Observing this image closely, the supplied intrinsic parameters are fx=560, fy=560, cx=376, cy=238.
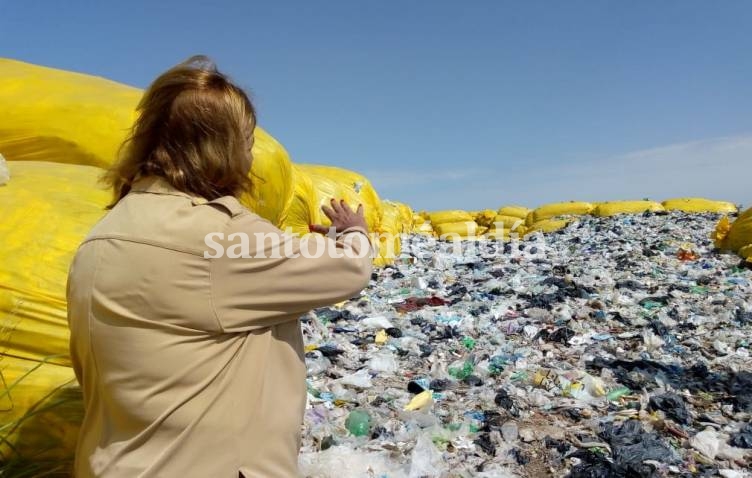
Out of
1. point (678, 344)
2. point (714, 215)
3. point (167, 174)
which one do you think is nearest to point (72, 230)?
point (167, 174)

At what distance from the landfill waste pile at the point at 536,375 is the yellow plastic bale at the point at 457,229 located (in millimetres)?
5955

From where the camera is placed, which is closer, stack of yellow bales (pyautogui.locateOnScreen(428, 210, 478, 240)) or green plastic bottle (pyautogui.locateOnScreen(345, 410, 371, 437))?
green plastic bottle (pyautogui.locateOnScreen(345, 410, 371, 437))

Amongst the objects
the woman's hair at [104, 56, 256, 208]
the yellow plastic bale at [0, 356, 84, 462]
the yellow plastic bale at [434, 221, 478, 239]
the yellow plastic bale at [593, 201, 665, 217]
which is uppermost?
the woman's hair at [104, 56, 256, 208]

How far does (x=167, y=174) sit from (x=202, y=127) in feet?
0.39

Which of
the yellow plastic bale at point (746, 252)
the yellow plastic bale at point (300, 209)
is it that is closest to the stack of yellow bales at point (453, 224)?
the yellow plastic bale at point (746, 252)

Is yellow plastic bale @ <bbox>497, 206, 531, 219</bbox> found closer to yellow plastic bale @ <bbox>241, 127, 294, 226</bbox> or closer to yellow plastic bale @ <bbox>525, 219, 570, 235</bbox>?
yellow plastic bale @ <bbox>525, 219, 570, 235</bbox>

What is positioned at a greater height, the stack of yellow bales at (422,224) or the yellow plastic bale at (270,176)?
the yellow plastic bale at (270,176)

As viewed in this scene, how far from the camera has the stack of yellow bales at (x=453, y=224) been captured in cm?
1202

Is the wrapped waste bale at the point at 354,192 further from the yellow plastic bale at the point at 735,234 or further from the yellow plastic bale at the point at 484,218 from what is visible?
the yellow plastic bale at the point at 484,218

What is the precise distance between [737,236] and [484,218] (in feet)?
23.0

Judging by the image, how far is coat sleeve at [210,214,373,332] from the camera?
→ 1.07 metres

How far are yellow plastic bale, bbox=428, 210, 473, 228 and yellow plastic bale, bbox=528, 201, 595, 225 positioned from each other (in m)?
1.56

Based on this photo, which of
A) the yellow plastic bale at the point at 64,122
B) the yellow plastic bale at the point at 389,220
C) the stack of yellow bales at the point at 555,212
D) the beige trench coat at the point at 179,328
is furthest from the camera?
the stack of yellow bales at the point at 555,212

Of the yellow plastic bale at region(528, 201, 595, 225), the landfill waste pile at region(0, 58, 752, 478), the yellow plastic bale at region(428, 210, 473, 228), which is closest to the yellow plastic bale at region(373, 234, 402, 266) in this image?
the landfill waste pile at region(0, 58, 752, 478)
